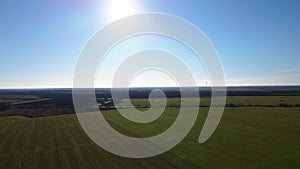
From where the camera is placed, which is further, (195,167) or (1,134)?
(1,134)

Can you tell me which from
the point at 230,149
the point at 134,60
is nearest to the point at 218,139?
the point at 230,149

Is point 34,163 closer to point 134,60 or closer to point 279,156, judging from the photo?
point 134,60

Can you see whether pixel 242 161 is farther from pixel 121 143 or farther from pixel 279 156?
pixel 121 143

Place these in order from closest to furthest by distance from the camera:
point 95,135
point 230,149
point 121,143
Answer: point 230,149, point 121,143, point 95,135

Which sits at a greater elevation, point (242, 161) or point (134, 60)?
point (134, 60)

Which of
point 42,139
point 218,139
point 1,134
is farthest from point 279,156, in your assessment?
point 1,134

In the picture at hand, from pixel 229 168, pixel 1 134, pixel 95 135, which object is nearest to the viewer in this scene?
pixel 229 168
